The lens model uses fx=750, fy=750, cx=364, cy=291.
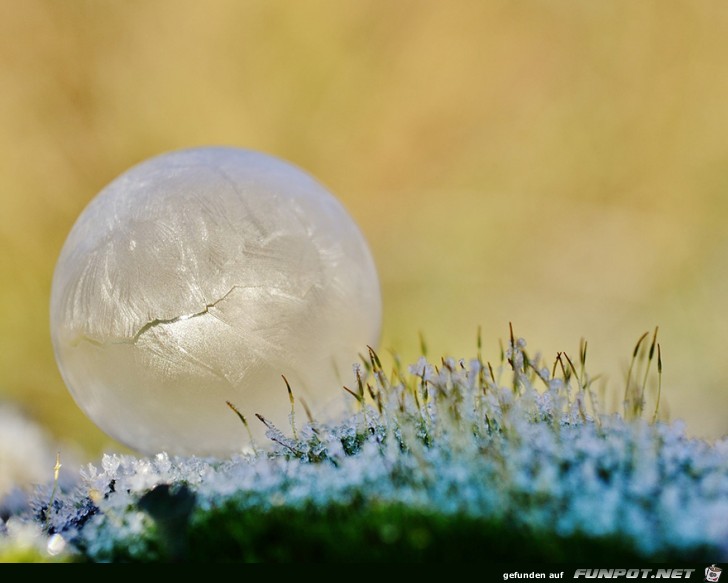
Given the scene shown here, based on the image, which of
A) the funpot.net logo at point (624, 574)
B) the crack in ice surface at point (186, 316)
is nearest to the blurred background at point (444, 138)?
the crack in ice surface at point (186, 316)

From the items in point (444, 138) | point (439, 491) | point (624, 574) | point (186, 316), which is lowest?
point (624, 574)

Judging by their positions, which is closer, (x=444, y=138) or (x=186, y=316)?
(x=186, y=316)

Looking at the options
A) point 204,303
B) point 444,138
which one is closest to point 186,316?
point 204,303

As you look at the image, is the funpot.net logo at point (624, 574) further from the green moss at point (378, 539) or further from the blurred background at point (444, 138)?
the blurred background at point (444, 138)

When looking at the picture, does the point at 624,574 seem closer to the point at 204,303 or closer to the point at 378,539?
the point at 378,539

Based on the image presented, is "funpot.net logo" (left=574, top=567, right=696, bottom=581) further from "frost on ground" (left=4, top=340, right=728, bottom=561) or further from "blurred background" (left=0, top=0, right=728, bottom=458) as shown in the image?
"blurred background" (left=0, top=0, right=728, bottom=458)

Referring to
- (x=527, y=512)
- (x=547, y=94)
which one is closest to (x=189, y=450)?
(x=527, y=512)

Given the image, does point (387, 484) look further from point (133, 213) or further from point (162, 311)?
point (133, 213)
